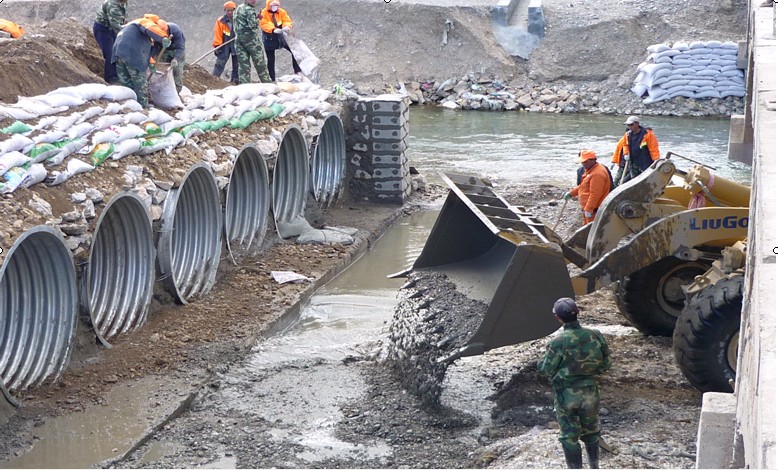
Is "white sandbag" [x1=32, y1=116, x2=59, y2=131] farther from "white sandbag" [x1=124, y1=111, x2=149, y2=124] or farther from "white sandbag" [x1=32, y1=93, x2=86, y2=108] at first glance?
"white sandbag" [x1=124, y1=111, x2=149, y2=124]

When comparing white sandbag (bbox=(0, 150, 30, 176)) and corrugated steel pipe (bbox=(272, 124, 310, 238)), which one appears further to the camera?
corrugated steel pipe (bbox=(272, 124, 310, 238))

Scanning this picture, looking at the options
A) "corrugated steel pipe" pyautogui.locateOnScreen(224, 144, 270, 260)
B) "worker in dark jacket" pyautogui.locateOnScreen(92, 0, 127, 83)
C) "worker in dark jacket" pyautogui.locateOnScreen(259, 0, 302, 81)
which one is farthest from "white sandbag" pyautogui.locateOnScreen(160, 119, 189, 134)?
"worker in dark jacket" pyautogui.locateOnScreen(259, 0, 302, 81)

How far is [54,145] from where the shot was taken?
8.99 metres

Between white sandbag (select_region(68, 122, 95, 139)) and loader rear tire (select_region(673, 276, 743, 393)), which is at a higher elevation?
white sandbag (select_region(68, 122, 95, 139))

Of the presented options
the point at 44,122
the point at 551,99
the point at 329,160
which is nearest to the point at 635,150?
the point at 329,160

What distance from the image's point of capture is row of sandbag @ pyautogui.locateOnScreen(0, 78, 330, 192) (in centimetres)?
848

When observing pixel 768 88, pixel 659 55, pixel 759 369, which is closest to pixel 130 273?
pixel 768 88

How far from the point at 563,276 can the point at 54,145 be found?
175 inches

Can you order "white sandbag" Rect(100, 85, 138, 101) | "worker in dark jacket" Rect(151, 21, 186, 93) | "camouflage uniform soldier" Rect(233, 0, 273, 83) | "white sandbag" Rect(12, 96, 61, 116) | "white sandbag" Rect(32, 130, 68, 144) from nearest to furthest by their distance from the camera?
"white sandbag" Rect(32, 130, 68, 144)
"white sandbag" Rect(12, 96, 61, 116)
"white sandbag" Rect(100, 85, 138, 101)
"worker in dark jacket" Rect(151, 21, 186, 93)
"camouflage uniform soldier" Rect(233, 0, 273, 83)

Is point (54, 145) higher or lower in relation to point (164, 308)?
higher

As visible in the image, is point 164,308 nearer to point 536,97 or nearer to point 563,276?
point 563,276

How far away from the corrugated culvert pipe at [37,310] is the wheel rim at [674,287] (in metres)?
5.01

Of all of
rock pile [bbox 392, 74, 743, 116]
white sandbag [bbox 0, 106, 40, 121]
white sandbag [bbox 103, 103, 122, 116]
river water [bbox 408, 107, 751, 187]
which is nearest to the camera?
white sandbag [bbox 0, 106, 40, 121]

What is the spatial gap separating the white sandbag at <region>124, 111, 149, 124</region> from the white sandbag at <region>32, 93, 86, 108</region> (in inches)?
17.6
